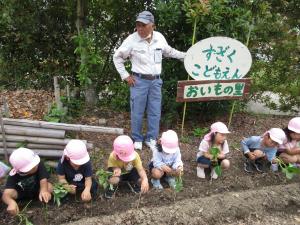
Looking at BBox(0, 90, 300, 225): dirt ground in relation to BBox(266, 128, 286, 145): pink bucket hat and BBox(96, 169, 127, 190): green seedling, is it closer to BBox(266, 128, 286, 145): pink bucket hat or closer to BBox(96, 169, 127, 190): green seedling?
BBox(96, 169, 127, 190): green seedling

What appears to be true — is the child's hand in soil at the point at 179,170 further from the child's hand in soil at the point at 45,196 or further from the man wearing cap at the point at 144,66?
the child's hand in soil at the point at 45,196

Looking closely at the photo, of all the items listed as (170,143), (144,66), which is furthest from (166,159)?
(144,66)

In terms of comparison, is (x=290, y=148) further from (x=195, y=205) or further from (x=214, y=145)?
(x=195, y=205)

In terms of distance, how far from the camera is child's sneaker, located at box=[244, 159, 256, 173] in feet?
14.6

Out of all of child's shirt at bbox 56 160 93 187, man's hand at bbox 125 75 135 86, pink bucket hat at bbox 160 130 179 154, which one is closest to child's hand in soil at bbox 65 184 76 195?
child's shirt at bbox 56 160 93 187

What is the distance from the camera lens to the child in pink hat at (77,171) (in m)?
3.42

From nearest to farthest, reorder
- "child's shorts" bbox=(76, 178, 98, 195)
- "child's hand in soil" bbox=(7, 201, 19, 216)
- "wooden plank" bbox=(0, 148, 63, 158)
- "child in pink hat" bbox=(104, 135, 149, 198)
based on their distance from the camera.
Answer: "child's hand in soil" bbox=(7, 201, 19, 216)
"child in pink hat" bbox=(104, 135, 149, 198)
"child's shorts" bbox=(76, 178, 98, 195)
"wooden plank" bbox=(0, 148, 63, 158)

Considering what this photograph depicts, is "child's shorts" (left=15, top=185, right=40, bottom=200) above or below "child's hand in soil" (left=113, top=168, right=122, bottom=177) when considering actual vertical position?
below

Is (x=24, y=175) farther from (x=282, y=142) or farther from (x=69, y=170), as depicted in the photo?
(x=282, y=142)

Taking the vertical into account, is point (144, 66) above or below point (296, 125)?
above

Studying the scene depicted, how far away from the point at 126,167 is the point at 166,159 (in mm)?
446

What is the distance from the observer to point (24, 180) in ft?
11.4

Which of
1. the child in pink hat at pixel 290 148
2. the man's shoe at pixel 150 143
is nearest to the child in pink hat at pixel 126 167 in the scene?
the man's shoe at pixel 150 143

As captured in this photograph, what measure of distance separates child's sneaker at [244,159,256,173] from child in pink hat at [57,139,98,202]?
1894 mm
